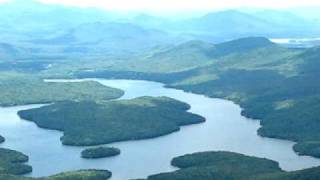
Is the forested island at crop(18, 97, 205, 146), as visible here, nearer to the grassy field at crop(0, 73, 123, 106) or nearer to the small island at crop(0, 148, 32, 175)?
the small island at crop(0, 148, 32, 175)

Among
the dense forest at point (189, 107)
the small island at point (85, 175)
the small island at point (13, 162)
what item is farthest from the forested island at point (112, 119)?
the small island at point (85, 175)

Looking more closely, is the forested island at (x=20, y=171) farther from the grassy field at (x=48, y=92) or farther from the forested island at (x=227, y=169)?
the grassy field at (x=48, y=92)

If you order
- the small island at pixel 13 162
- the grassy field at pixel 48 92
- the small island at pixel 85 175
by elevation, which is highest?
the small island at pixel 85 175

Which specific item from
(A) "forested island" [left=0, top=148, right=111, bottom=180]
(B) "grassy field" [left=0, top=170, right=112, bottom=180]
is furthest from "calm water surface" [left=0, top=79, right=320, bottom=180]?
(B) "grassy field" [left=0, top=170, right=112, bottom=180]

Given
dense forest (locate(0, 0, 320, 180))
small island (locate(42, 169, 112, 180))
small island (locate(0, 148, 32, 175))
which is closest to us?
small island (locate(42, 169, 112, 180))

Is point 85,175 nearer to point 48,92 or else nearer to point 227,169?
point 227,169

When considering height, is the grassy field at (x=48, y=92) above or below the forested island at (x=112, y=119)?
below

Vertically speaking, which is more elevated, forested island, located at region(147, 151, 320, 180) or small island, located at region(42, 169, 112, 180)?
forested island, located at region(147, 151, 320, 180)
